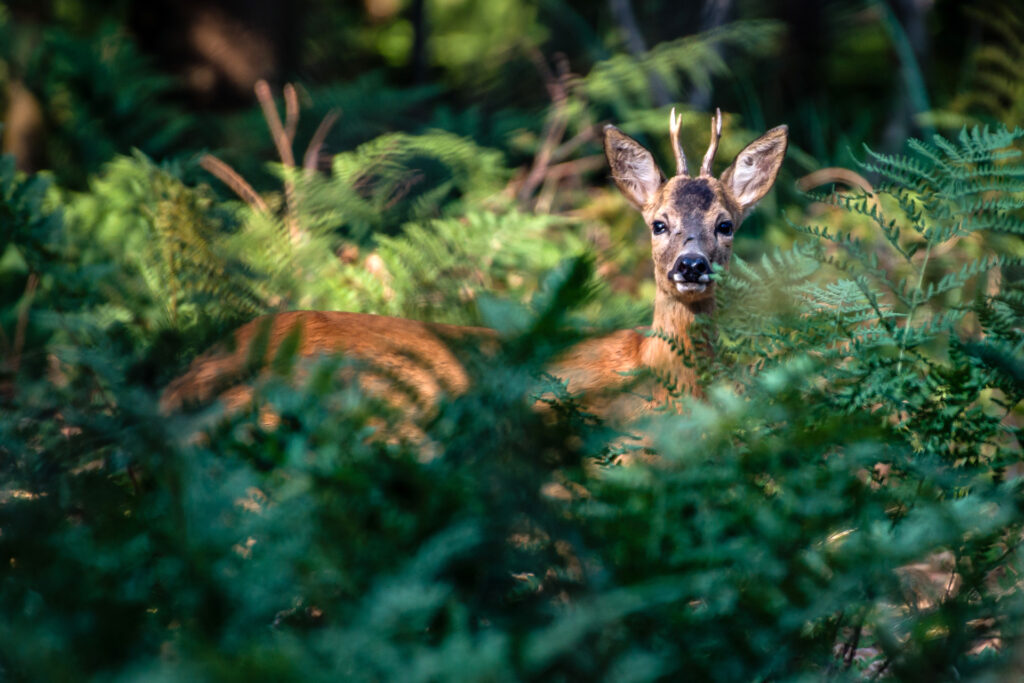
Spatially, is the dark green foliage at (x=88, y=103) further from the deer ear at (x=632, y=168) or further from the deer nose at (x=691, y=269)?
the deer nose at (x=691, y=269)

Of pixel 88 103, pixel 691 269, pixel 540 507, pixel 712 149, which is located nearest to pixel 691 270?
pixel 691 269

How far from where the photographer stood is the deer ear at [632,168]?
160 inches

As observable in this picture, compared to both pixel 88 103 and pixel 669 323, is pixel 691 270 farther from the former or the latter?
pixel 88 103

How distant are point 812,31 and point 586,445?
7.45m

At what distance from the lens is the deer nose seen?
3.56 meters

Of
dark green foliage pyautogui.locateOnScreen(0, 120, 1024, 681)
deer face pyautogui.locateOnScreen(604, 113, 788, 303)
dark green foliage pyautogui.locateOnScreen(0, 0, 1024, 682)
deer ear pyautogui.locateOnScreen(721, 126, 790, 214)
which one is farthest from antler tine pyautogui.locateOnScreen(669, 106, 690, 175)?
dark green foliage pyautogui.locateOnScreen(0, 120, 1024, 681)

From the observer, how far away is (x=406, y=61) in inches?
416

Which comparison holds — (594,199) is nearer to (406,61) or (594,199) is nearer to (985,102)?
(985,102)

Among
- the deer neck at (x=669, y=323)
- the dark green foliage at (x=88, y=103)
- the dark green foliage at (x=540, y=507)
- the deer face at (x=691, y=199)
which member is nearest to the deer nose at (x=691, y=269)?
the deer face at (x=691, y=199)

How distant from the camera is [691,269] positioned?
3564 millimetres

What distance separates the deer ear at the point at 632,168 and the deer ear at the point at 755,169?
304 mm

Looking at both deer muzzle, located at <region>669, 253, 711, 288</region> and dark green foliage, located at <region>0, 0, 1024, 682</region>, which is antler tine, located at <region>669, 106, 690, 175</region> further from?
dark green foliage, located at <region>0, 0, 1024, 682</region>

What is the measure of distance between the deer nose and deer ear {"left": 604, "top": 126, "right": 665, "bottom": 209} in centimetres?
62

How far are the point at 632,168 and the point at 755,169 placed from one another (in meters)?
0.51
